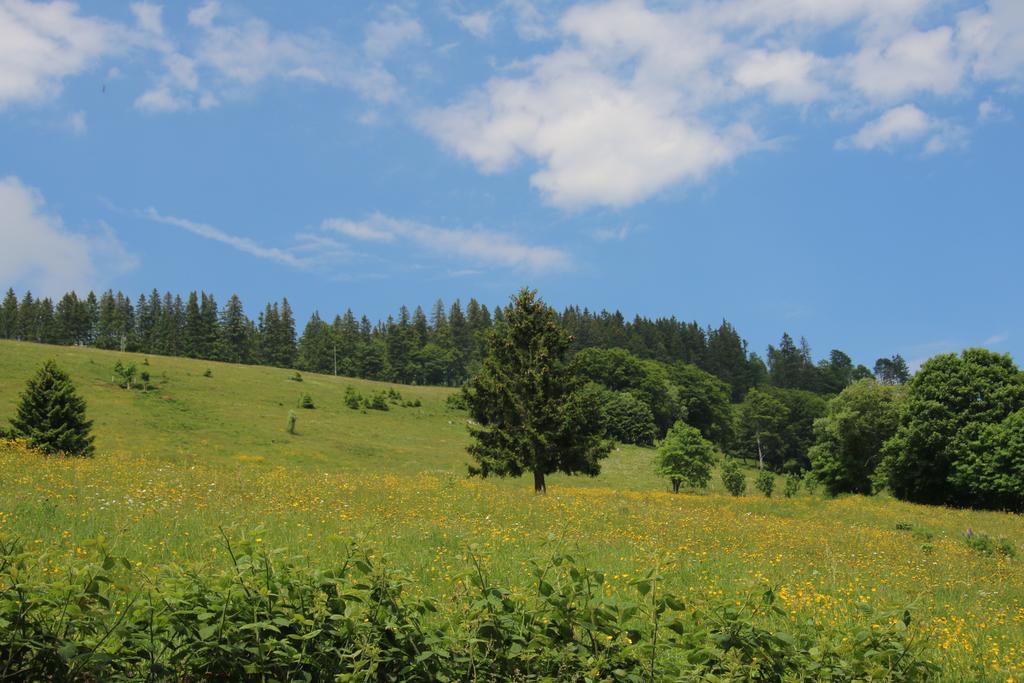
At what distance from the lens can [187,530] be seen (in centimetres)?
962

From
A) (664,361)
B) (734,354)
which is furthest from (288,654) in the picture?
(734,354)

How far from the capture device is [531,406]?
2622 cm

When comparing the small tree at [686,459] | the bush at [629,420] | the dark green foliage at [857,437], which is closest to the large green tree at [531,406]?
the small tree at [686,459]

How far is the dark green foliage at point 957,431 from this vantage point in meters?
37.3

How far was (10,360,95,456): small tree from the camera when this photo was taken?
27.2 m

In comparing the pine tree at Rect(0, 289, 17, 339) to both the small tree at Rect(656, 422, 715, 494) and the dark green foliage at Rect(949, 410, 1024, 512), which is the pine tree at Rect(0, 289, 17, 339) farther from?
the dark green foliage at Rect(949, 410, 1024, 512)

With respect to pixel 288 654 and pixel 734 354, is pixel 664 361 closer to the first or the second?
pixel 734 354

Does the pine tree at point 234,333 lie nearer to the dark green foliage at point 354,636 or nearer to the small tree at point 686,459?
the small tree at point 686,459

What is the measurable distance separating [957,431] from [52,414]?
52525mm

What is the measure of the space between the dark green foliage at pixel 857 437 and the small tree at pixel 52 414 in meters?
61.1

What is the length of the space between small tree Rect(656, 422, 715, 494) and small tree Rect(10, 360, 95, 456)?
40930mm

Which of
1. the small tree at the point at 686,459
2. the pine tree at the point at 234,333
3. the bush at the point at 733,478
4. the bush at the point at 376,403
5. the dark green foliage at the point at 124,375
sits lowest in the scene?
the bush at the point at 733,478

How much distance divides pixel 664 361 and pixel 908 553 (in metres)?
138

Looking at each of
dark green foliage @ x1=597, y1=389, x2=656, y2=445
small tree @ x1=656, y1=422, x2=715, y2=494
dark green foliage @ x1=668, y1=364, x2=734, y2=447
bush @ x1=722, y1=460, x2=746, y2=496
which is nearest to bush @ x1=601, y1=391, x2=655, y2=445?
dark green foliage @ x1=597, y1=389, x2=656, y2=445
